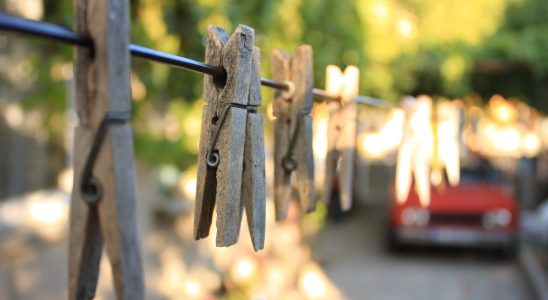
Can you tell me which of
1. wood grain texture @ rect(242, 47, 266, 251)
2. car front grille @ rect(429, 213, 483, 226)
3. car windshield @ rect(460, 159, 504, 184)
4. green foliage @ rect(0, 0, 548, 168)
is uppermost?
green foliage @ rect(0, 0, 548, 168)

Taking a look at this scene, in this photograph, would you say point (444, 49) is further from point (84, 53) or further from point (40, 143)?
point (84, 53)

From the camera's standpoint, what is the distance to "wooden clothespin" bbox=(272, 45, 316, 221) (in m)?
1.57

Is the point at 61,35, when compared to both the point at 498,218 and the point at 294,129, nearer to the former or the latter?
the point at 294,129

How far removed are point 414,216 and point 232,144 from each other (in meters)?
6.80

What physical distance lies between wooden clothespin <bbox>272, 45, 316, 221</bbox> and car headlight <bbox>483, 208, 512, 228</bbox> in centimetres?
629

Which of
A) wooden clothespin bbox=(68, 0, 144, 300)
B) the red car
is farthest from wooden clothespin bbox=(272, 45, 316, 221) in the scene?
the red car

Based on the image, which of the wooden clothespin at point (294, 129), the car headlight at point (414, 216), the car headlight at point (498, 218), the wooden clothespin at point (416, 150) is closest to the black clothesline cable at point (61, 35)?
the wooden clothespin at point (294, 129)

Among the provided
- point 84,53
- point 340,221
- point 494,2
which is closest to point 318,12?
point 84,53

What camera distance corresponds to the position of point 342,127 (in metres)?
1.86

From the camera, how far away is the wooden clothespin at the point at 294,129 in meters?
1.57

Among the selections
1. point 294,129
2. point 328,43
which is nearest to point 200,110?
point 328,43

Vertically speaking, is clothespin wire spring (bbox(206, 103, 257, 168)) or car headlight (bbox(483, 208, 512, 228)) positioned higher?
clothespin wire spring (bbox(206, 103, 257, 168))

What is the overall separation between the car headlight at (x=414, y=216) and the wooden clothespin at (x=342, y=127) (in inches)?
234

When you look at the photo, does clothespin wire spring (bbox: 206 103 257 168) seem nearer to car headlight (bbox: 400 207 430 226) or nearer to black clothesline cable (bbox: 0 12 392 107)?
black clothesline cable (bbox: 0 12 392 107)
